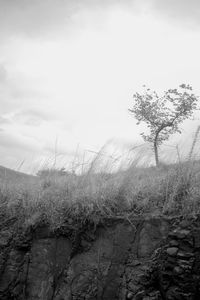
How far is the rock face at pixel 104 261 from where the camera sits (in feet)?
12.5

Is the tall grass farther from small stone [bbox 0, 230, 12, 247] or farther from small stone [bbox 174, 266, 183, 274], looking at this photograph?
small stone [bbox 174, 266, 183, 274]

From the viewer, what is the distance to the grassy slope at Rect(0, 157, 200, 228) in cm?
457

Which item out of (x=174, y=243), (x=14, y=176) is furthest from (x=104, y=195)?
(x=14, y=176)

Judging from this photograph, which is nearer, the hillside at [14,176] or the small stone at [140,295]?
the small stone at [140,295]

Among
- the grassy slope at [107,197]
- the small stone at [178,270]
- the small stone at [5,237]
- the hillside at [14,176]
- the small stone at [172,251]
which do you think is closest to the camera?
the small stone at [178,270]

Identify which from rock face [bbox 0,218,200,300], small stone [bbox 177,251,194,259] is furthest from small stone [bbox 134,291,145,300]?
small stone [bbox 177,251,194,259]

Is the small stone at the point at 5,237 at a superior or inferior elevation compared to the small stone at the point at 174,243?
inferior

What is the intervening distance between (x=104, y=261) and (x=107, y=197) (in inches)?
37.9

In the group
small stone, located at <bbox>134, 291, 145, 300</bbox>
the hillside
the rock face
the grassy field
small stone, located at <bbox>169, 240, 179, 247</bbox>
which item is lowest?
small stone, located at <bbox>134, 291, 145, 300</bbox>

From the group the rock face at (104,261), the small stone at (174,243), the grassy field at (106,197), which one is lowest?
the rock face at (104,261)

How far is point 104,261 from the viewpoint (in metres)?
4.49

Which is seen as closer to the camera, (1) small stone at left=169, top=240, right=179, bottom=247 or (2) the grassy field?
(1) small stone at left=169, top=240, right=179, bottom=247

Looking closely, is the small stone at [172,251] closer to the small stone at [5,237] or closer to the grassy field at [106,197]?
the grassy field at [106,197]

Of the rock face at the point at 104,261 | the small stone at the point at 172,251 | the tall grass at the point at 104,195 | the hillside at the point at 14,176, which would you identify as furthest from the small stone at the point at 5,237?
the small stone at the point at 172,251
